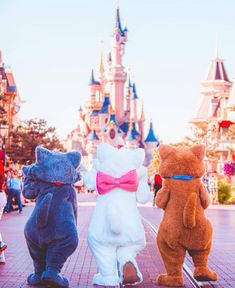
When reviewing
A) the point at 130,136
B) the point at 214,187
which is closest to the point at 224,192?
the point at 214,187

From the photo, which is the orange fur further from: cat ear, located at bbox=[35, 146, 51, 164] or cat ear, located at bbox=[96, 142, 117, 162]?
cat ear, located at bbox=[35, 146, 51, 164]

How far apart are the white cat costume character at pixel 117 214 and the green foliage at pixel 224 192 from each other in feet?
90.7

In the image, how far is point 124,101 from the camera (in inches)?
5620

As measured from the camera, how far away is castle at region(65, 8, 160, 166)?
135250 mm

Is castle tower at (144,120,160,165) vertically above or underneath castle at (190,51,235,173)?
underneath

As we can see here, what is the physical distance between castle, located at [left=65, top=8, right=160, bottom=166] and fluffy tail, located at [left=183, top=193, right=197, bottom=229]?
391 ft

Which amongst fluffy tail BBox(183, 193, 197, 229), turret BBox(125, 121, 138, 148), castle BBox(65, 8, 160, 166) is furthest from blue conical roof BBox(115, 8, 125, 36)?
fluffy tail BBox(183, 193, 197, 229)

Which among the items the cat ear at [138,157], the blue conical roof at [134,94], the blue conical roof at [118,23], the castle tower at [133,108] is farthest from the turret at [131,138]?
the cat ear at [138,157]

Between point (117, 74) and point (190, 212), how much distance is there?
127351mm

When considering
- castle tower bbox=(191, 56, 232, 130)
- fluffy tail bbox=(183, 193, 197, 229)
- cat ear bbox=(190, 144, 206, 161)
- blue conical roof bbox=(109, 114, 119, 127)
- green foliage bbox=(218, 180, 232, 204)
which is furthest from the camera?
blue conical roof bbox=(109, 114, 119, 127)

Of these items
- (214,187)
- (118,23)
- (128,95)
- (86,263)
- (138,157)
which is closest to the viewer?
(138,157)

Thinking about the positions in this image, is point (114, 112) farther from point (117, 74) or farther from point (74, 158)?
point (74, 158)

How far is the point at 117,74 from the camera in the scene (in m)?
136

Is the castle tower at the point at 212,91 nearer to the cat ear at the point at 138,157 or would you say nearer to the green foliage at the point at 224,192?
the green foliage at the point at 224,192
